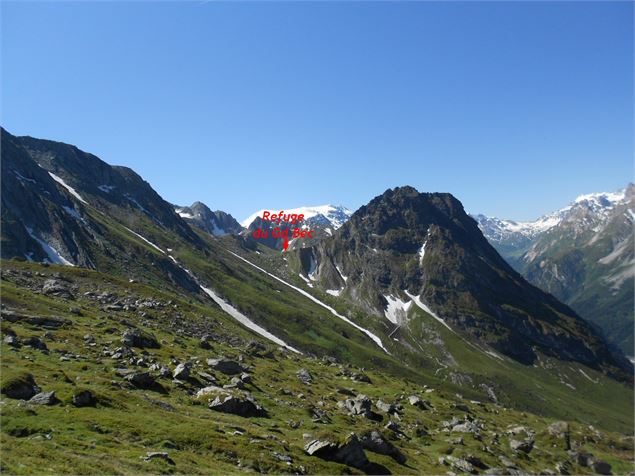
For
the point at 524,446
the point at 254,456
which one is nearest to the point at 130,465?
the point at 254,456

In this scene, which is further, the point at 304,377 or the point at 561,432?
the point at 561,432

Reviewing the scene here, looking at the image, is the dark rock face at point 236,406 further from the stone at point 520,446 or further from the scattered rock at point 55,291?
the scattered rock at point 55,291

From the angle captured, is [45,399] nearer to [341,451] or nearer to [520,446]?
[341,451]

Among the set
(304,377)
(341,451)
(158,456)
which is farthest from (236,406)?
(304,377)

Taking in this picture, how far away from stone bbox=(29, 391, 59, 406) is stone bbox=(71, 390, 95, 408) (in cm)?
141

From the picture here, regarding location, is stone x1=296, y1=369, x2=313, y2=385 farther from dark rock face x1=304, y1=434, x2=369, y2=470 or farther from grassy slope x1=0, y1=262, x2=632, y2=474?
dark rock face x1=304, y1=434, x2=369, y2=470

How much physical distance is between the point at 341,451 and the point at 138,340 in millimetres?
39242

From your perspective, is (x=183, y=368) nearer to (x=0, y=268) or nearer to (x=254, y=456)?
(x=254, y=456)

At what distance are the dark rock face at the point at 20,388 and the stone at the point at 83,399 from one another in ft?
11.8

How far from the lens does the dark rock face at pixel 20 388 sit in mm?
35094

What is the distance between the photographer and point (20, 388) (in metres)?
35.6

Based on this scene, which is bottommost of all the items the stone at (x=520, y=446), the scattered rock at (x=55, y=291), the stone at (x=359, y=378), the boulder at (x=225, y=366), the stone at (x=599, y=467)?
the stone at (x=359, y=378)

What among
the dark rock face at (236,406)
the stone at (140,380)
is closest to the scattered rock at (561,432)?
the dark rock face at (236,406)

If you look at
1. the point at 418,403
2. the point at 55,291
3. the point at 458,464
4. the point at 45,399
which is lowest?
the point at 418,403
